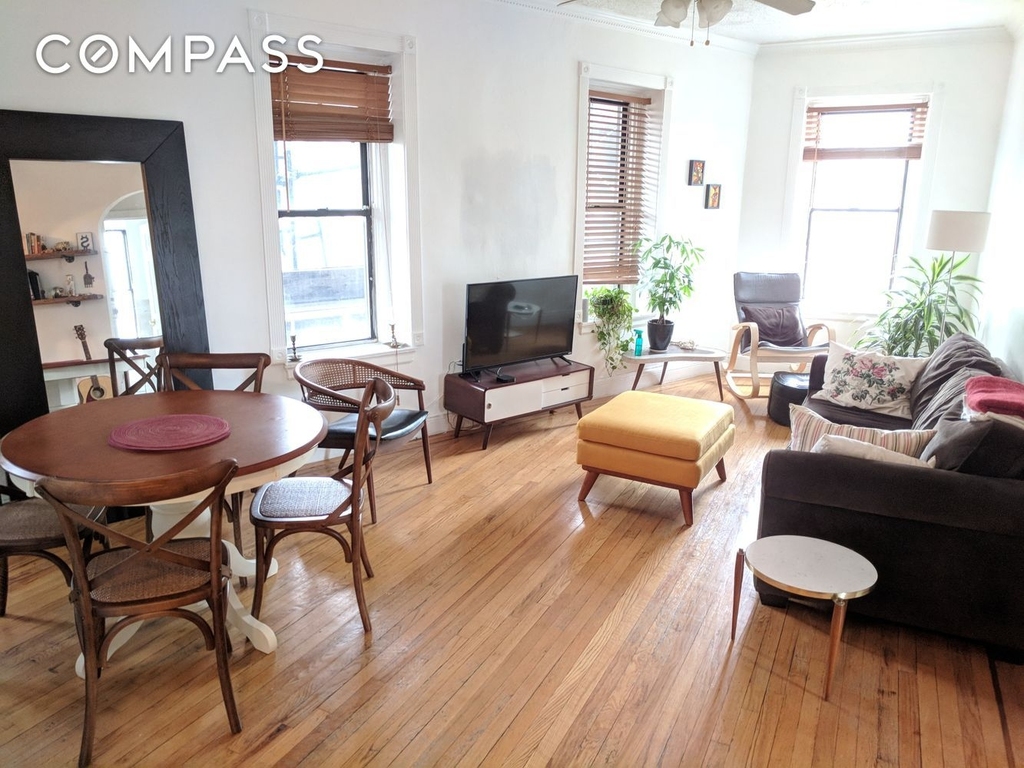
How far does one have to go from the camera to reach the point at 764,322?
231 inches

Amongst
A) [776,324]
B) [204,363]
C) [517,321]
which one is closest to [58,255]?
[204,363]

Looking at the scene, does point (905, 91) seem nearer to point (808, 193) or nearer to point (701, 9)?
point (808, 193)

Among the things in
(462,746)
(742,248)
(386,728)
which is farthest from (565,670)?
(742,248)

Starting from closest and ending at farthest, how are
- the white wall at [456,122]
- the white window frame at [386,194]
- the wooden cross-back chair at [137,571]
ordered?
the wooden cross-back chair at [137,571], the white wall at [456,122], the white window frame at [386,194]

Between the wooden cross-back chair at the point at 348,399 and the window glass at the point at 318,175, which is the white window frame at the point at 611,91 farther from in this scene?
the wooden cross-back chair at the point at 348,399

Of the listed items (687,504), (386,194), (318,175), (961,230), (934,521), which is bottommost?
(687,504)

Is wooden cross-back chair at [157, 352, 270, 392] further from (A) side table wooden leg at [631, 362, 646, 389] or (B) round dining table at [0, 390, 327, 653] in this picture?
(A) side table wooden leg at [631, 362, 646, 389]

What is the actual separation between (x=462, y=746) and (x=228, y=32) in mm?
3418

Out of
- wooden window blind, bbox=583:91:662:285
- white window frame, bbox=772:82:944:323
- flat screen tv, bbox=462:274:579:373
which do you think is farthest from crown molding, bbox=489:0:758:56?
flat screen tv, bbox=462:274:579:373

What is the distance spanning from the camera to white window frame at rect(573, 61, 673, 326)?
516cm

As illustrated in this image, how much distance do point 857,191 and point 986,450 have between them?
446cm

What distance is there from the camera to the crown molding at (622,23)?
15.5ft

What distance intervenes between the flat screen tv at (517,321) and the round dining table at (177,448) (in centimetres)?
179

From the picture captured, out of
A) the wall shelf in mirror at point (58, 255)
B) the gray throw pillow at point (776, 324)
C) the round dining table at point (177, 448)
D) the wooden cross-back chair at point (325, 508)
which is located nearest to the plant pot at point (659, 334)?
the gray throw pillow at point (776, 324)
